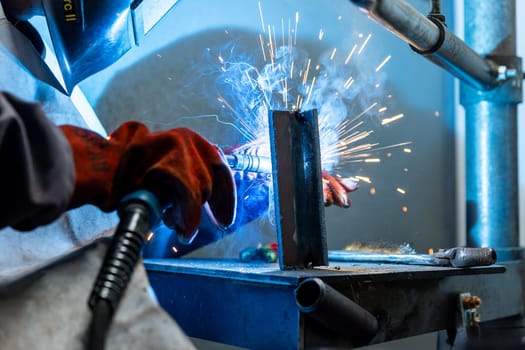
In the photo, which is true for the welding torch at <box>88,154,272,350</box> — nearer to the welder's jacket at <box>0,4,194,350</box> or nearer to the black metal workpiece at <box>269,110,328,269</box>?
the welder's jacket at <box>0,4,194,350</box>

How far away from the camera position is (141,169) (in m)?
0.93

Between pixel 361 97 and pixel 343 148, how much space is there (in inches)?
8.3

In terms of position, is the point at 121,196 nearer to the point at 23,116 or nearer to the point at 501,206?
the point at 23,116

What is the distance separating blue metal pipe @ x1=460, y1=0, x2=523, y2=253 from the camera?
2.24 meters

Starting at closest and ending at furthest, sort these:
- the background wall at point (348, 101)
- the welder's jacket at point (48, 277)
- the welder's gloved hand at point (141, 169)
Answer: the welder's jacket at point (48, 277), the welder's gloved hand at point (141, 169), the background wall at point (348, 101)

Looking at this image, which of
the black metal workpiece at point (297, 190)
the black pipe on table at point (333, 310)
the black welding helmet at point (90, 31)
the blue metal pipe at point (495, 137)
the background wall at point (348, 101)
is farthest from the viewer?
the blue metal pipe at point (495, 137)

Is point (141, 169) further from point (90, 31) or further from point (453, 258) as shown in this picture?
point (453, 258)

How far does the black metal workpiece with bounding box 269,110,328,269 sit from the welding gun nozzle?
20cm

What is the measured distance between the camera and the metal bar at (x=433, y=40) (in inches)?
53.3

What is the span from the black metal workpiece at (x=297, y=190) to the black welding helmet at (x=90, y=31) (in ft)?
1.46

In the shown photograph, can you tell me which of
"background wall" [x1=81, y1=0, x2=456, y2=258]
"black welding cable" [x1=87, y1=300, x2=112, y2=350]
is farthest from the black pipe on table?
"background wall" [x1=81, y1=0, x2=456, y2=258]

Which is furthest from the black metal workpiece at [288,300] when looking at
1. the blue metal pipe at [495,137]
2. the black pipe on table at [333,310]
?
the blue metal pipe at [495,137]

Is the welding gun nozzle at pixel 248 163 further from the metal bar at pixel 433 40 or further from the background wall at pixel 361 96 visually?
the metal bar at pixel 433 40

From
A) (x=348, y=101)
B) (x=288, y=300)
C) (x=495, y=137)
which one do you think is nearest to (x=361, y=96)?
(x=348, y=101)
